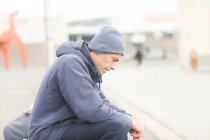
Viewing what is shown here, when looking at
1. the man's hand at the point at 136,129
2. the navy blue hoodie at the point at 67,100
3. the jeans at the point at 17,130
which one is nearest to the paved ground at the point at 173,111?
the jeans at the point at 17,130

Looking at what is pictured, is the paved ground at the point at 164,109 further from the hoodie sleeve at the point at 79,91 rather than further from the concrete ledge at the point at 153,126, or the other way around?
the hoodie sleeve at the point at 79,91

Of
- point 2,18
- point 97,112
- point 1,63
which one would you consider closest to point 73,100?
point 97,112

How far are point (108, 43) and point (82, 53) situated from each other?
233 mm

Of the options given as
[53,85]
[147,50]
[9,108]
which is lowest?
[147,50]

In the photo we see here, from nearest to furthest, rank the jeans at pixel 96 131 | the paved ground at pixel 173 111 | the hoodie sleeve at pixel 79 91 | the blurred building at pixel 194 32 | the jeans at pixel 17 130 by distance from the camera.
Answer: the hoodie sleeve at pixel 79 91 < the jeans at pixel 96 131 < the jeans at pixel 17 130 < the paved ground at pixel 173 111 < the blurred building at pixel 194 32

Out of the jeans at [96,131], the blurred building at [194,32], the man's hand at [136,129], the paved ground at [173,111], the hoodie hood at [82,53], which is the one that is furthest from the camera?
the blurred building at [194,32]

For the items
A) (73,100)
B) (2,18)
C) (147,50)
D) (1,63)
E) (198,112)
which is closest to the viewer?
(73,100)

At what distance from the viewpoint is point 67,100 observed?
444cm

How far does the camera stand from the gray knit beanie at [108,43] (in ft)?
15.2

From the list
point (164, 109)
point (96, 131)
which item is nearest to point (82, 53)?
point (96, 131)

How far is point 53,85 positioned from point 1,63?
139 ft

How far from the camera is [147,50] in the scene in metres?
59.2

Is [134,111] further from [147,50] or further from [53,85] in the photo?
[147,50]

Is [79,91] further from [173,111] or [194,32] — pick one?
[194,32]
